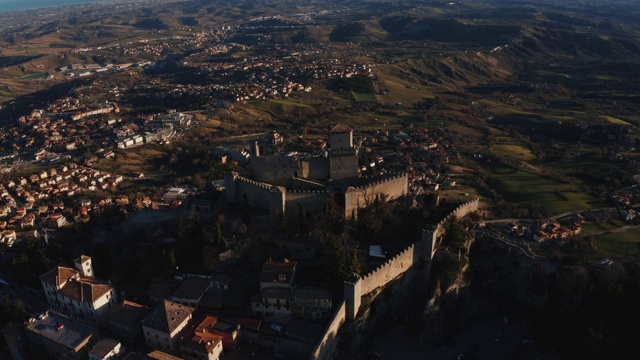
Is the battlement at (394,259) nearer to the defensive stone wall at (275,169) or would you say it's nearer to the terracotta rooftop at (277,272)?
the terracotta rooftop at (277,272)

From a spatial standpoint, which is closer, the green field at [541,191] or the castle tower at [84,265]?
the castle tower at [84,265]

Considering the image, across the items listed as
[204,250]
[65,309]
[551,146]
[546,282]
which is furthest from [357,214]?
[551,146]

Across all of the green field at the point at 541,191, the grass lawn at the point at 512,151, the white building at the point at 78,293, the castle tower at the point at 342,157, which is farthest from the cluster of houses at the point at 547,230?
the white building at the point at 78,293

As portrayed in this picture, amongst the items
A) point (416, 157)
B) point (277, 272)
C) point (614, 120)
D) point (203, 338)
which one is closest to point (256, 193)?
point (277, 272)

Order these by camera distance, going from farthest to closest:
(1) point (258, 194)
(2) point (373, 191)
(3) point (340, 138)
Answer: (3) point (340, 138) → (1) point (258, 194) → (2) point (373, 191)

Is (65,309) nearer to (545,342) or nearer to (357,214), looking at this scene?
(357,214)

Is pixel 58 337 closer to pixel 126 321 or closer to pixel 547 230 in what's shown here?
pixel 126 321

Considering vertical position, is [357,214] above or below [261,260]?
above
